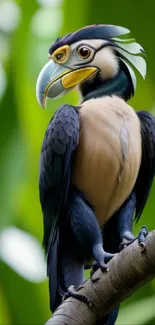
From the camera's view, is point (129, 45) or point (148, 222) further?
point (148, 222)

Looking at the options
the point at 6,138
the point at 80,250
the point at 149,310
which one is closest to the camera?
the point at 80,250

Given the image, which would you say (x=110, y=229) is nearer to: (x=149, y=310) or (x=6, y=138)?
(x=149, y=310)

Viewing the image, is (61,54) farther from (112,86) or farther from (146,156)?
(146,156)

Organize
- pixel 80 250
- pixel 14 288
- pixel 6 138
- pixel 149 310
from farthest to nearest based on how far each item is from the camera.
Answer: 1. pixel 6 138
2. pixel 14 288
3. pixel 149 310
4. pixel 80 250

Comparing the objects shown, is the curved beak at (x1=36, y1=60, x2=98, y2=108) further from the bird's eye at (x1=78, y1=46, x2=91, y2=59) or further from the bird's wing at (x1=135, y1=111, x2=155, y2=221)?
the bird's wing at (x1=135, y1=111, x2=155, y2=221)

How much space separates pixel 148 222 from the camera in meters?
4.45

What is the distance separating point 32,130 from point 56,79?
2.59 ft

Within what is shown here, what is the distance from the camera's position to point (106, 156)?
11.9ft

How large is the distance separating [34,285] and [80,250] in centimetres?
92

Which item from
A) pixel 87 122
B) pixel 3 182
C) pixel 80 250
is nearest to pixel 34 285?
pixel 3 182

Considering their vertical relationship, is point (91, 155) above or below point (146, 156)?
above

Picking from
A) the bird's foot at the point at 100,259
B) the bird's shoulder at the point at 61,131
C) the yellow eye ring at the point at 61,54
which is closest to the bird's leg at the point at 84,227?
the bird's foot at the point at 100,259

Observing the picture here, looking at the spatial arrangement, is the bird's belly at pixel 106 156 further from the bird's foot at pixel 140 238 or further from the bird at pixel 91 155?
the bird's foot at pixel 140 238

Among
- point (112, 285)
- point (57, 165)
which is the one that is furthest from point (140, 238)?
point (57, 165)
